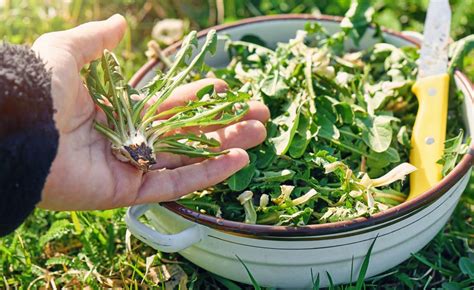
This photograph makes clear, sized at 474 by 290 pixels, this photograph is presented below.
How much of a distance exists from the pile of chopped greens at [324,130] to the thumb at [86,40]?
0.40 metres

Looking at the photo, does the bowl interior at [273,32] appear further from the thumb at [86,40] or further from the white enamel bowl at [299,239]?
the white enamel bowl at [299,239]

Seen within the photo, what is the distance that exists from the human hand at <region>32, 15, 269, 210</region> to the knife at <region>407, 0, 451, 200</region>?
0.40 metres

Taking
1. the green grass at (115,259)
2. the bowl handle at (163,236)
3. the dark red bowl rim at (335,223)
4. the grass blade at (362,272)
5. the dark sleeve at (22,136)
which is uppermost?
the dark sleeve at (22,136)

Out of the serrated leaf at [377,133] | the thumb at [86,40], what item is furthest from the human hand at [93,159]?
the serrated leaf at [377,133]

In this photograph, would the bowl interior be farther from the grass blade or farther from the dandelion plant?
the grass blade

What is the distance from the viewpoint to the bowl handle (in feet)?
5.26

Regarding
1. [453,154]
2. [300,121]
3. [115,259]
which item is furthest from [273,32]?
[115,259]

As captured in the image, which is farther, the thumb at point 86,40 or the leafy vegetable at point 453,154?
the leafy vegetable at point 453,154

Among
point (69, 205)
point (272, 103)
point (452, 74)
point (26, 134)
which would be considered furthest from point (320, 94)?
point (26, 134)

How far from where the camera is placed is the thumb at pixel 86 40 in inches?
63.4

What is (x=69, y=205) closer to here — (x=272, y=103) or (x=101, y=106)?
(x=101, y=106)

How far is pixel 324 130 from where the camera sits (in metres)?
1.82

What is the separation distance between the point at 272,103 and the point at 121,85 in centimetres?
45

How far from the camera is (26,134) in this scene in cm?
133
